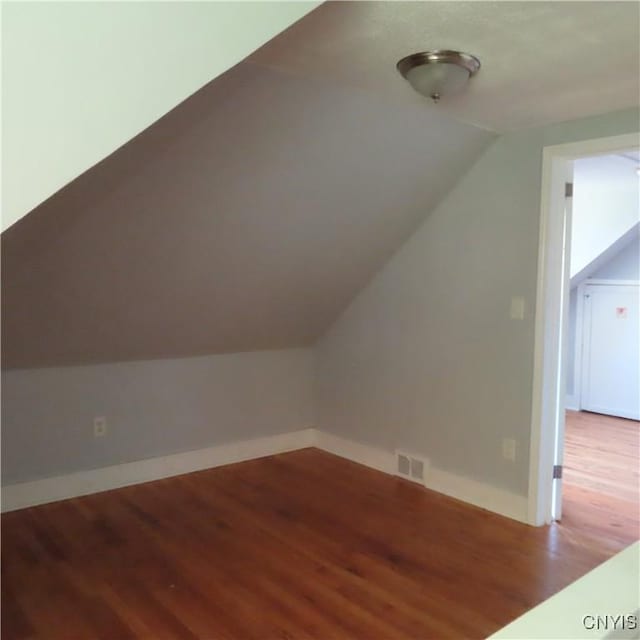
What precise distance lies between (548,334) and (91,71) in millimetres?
2572

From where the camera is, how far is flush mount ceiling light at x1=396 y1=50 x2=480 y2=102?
2088 mm

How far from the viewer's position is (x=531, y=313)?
10.4 ft

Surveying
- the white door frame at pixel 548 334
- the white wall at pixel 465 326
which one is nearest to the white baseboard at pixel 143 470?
the white wall at pixel 465 326

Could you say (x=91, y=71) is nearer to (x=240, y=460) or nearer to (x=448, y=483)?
(x=448, y=483)

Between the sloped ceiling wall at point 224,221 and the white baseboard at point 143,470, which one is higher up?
the sloped ceiling wall at point 224,221

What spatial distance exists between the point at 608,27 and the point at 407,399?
2.45 m

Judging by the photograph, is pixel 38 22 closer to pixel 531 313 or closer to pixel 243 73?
pixel 243 73

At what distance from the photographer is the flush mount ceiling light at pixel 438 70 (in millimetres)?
2088

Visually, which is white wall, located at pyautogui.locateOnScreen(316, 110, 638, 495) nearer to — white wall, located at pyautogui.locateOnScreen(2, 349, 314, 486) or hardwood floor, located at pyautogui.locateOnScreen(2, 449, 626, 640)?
hardwood floor, located at pyautogui.locateOnScreen(2, 449, 626, 640)

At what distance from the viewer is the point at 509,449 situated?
3.30m

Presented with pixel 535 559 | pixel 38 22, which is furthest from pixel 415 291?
pixel 38 22

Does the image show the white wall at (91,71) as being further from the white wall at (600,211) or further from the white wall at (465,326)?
the white wall at (600,211)

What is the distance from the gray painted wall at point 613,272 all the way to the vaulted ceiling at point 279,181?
2.98 meters

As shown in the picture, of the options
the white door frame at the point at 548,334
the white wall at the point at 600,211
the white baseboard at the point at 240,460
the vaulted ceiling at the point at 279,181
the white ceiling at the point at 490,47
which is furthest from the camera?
the white wall at the point at 600,211
